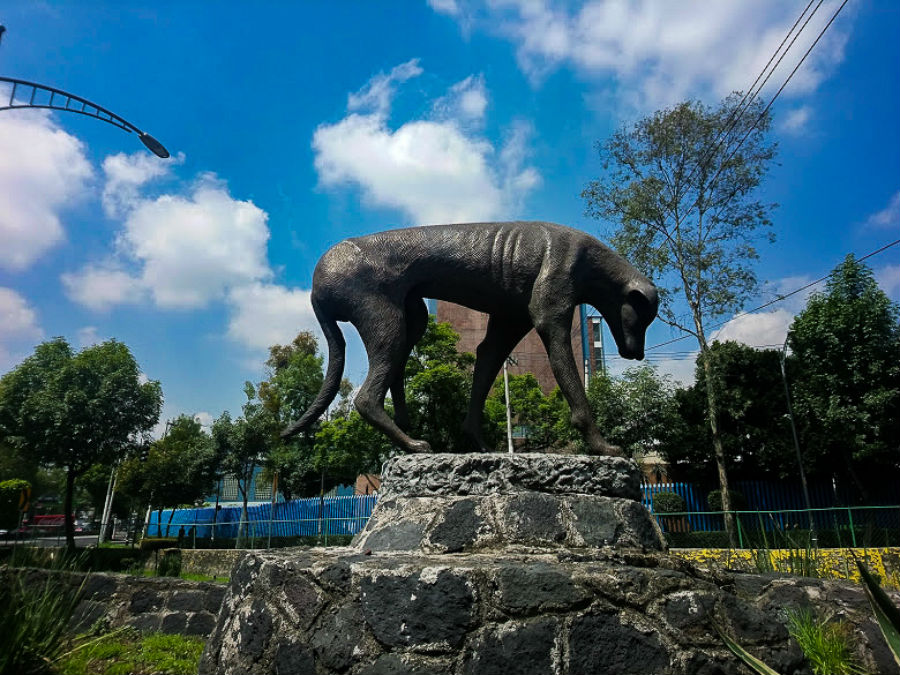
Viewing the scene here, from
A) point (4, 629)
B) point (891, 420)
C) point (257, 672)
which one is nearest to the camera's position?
point (257, 672)

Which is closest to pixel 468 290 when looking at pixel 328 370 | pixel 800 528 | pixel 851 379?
pixel 328 370

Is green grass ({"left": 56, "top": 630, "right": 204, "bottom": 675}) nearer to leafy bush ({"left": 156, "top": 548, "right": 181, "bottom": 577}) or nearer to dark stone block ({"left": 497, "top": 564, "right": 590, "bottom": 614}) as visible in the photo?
dark stone block ({"left": 497, "top": 564, "right": 590, "bottom": 614})

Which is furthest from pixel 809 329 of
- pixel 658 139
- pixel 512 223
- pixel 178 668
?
pixel 178 668

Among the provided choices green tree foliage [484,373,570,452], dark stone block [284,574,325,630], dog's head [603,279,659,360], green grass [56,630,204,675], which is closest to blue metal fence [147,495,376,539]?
green grass [56,630,204,675]

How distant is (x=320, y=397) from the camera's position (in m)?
4.74

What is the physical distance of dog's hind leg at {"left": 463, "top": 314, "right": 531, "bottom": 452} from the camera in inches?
197

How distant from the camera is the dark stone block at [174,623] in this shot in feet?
21.8

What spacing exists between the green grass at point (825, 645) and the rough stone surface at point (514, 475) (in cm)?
140

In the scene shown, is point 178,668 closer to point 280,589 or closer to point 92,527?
point 280,589

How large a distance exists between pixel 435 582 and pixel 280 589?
87 cm

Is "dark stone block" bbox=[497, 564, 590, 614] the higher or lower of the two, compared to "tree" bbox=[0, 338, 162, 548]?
lower

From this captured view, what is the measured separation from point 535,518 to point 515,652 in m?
0.94

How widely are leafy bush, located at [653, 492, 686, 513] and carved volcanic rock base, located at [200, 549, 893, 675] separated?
57.3 ft

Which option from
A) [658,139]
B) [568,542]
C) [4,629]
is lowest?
[4,629]
